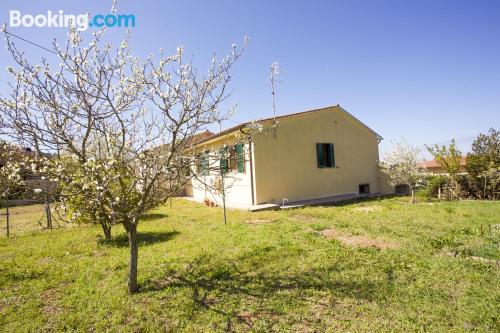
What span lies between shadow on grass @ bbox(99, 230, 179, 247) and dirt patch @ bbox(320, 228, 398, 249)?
13.5ft

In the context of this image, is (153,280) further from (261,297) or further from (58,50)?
(58,50)

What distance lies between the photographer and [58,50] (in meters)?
3.86

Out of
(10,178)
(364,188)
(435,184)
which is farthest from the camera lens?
(364,188)

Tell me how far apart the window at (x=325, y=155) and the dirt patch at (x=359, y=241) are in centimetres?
731

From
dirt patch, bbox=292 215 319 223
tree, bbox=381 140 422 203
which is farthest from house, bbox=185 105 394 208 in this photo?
dirt patch, bbox=292 215 319 223

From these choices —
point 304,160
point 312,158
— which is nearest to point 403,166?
point 312,158

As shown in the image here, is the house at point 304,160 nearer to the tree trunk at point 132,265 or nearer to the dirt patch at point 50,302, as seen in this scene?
the tree trunk at point 132,265

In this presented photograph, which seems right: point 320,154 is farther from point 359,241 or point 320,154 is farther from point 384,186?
point 359,241

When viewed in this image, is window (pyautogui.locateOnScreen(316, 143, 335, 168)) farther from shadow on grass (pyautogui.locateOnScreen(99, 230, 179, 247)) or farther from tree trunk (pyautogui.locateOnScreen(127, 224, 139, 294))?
tree trunk (pyautogui.locateOnScreen(127, 224, 139, 294))

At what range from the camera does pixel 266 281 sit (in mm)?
4461

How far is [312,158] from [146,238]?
8911 mm

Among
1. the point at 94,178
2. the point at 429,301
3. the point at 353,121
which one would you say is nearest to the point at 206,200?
the point at 353,121

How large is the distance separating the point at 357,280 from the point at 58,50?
5.44 m

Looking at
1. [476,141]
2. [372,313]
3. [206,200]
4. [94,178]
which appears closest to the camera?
[372,313]
